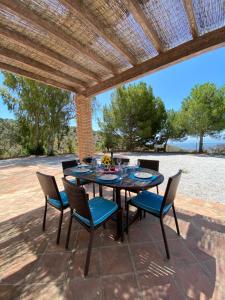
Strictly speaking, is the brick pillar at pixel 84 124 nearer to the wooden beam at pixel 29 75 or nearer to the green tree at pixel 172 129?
the wooden beam at pixel 29 75

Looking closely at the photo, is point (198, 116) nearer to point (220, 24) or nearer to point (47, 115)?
point (220, 24)

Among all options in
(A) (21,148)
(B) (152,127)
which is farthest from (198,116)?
(A) (21,148)

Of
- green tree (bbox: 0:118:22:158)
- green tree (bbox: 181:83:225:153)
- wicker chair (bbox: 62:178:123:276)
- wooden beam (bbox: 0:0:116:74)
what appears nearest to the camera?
wicker chair (bbox: 62:178:123:276)

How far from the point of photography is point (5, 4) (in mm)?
1296

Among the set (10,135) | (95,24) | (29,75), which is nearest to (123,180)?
(95,24)

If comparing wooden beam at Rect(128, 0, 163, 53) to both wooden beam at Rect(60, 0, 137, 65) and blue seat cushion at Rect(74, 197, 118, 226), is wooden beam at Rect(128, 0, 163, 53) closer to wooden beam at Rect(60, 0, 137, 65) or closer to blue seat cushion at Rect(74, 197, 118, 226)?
wooden beam at Rect(60, 0, 137, 65)

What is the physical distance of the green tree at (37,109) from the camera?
8.11m

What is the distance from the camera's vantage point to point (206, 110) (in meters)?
8.22

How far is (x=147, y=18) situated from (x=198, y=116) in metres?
8.16

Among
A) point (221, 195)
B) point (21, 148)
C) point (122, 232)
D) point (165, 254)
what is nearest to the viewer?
point (165, 254)

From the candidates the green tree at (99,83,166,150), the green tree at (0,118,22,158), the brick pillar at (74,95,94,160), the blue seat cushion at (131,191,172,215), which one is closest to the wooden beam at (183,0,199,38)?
the blue seat cushion at (131,191,172,215)

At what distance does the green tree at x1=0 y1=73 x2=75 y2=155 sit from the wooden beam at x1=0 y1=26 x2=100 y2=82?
6.66 metres

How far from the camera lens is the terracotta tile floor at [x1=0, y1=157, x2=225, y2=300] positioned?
1119 mm

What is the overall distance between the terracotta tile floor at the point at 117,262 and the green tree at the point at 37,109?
7.49 meters
